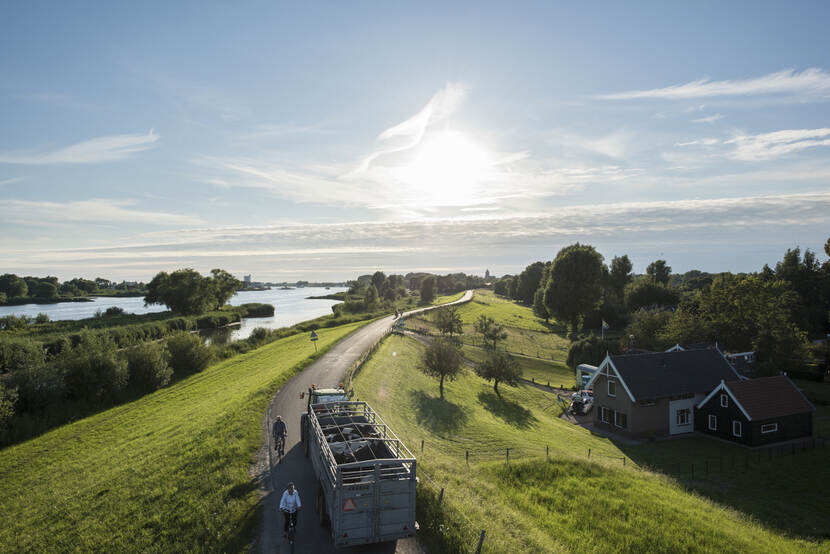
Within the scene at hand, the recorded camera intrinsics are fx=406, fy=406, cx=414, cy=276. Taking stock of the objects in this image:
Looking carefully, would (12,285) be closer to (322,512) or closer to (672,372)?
(322,512)

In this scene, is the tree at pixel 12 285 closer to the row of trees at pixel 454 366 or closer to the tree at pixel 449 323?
the tree at pixel 449 323

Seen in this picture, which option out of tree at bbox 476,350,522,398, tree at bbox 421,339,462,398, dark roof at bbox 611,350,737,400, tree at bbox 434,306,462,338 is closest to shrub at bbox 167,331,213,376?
tree at bbox 421,339,462,398

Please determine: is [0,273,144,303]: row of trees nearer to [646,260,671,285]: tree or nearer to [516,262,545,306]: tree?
[516,262,545,306]: tree

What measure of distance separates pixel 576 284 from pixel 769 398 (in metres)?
44.9

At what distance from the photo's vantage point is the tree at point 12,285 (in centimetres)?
13638

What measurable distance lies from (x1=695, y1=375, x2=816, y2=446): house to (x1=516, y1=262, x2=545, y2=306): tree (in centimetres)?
10786

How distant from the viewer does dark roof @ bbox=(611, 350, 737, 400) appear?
37750mm

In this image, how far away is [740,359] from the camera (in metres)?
50.7

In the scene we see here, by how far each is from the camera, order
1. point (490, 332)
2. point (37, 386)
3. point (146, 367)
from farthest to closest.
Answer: point (490, 332) < point (146, 367) < point (37, 386)

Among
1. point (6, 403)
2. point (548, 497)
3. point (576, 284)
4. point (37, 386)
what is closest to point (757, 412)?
point (548, 497)

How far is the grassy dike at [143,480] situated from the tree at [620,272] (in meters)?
106

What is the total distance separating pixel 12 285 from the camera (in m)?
138

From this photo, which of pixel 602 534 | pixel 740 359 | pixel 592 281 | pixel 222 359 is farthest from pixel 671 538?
pixel 592 281

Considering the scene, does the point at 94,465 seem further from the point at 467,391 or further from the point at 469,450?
the point at 467,391
